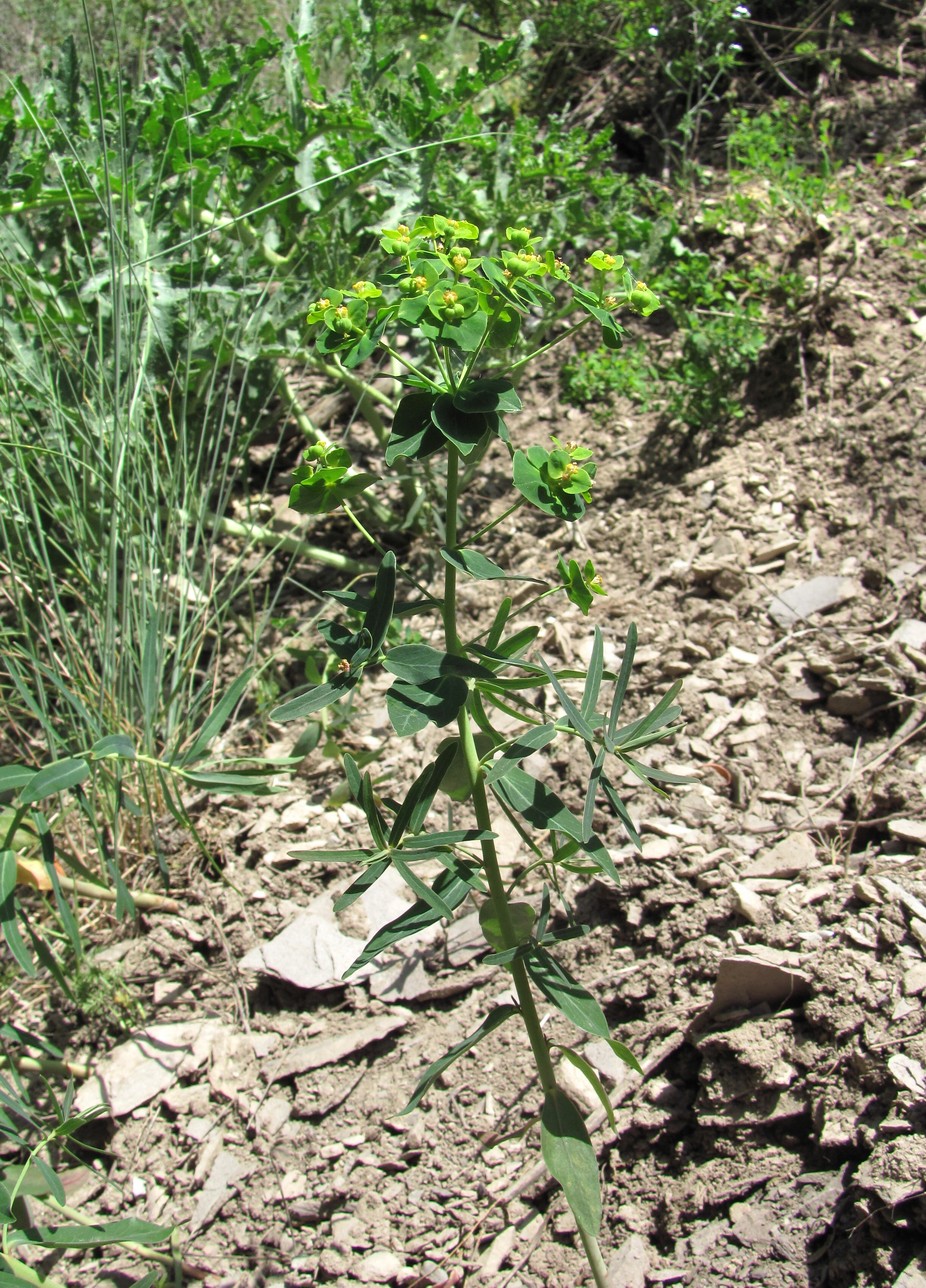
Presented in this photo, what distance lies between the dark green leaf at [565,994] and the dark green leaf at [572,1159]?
0.13 meters

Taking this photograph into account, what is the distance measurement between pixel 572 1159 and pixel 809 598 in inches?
55.5

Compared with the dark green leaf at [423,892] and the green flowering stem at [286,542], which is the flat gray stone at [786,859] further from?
the green flowering stem at [286,542]

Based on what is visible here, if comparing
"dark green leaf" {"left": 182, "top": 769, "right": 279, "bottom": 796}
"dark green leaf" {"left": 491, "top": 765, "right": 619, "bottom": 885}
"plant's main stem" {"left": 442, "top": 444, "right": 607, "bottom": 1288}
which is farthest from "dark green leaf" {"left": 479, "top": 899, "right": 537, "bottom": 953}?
"dark green leaf" {"left": 182, "top": 769, "right": 279, "bottom": 796}

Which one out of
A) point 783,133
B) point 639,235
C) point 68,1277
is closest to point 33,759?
point 68,1277

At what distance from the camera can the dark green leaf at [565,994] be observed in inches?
42.9

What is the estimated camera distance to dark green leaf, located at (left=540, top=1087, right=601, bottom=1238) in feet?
3.59

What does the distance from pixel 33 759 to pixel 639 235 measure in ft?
6.76

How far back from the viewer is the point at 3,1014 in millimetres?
1874

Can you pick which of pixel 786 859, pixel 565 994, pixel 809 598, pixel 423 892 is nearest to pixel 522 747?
pixel 423 892

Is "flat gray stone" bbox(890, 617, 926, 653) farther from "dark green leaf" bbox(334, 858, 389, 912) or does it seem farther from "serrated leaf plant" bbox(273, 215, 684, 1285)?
"dark green leaf" bbox(334, 858, 389, 912)

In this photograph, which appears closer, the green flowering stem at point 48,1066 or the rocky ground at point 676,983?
the rocky ground at point 676,983

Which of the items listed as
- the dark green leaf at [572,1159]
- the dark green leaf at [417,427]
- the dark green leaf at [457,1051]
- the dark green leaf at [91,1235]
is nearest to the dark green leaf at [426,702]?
the dark green leaf at [417,427]

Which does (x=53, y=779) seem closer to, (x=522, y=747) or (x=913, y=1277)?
(x=522, y=747)

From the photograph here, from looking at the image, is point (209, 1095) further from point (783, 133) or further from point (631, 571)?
point (783, 133)
